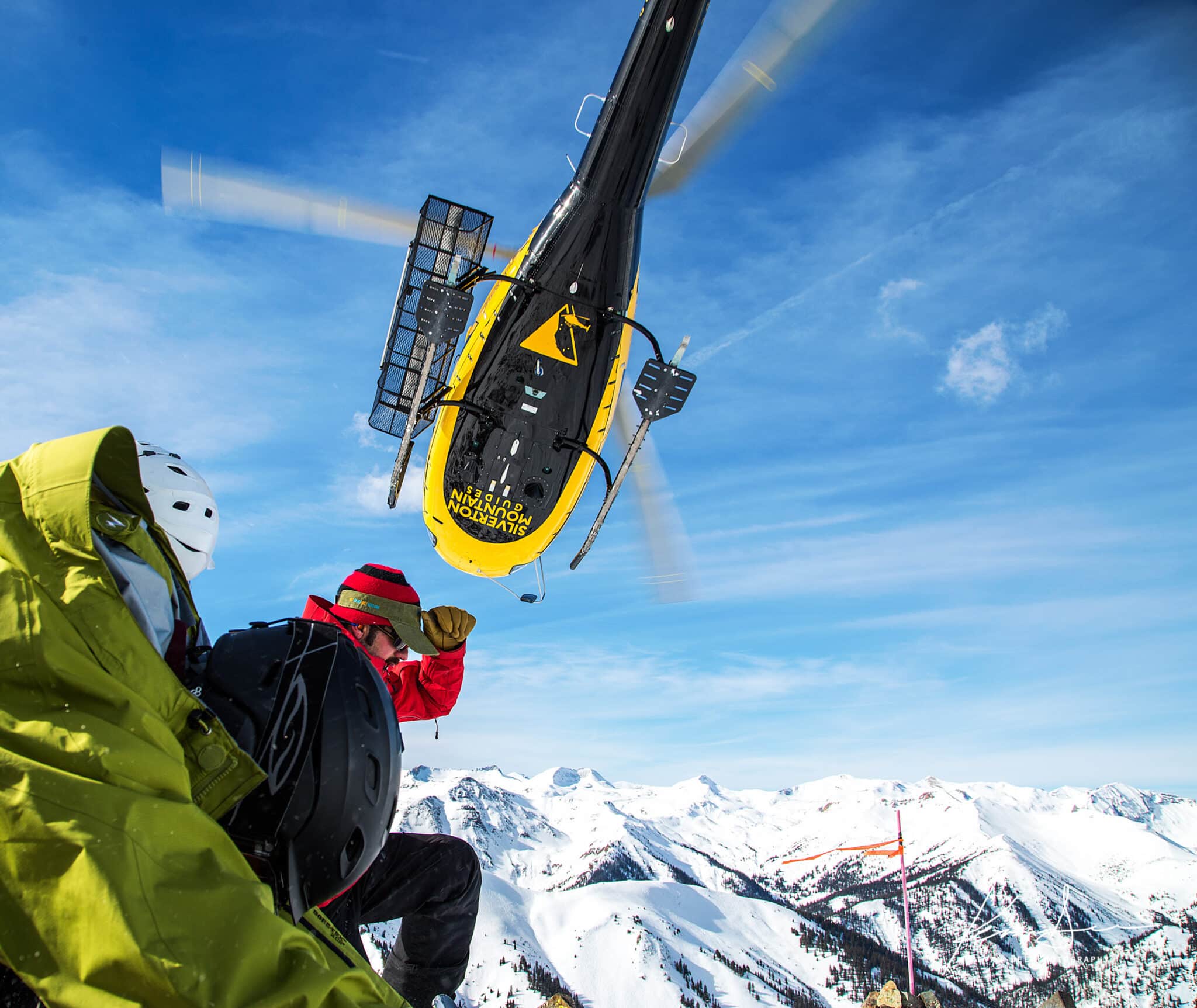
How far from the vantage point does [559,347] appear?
11.5 metres

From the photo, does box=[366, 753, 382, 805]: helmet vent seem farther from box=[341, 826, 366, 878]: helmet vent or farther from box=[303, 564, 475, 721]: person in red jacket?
box=[303, 564, 475, 721]: person in red jacket

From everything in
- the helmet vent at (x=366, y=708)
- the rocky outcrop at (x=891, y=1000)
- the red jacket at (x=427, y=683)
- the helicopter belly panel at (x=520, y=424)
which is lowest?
the rocky outcrop at (x=891, y=1000)

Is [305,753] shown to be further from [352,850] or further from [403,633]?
[403,633]

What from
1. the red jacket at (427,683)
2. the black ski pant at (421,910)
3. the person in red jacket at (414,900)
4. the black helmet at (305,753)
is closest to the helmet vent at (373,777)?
the black helmet at (305,753)

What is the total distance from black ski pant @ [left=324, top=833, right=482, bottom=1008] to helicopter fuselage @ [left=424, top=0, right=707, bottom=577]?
789 cm

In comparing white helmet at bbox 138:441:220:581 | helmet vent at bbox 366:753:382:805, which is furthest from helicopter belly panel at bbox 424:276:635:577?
helmet vent at bbox 366:753:382:805

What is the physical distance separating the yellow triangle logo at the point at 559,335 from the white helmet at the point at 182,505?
6995 mm

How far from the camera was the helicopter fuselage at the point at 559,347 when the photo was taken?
33.8 ft

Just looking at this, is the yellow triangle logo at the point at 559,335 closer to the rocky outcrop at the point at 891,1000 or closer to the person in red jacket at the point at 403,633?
the person in red jacket at the point at 403,633

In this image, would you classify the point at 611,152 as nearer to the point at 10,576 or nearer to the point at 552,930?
the point at 10,576

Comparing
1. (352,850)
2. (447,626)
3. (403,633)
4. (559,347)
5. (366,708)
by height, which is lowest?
(352,850)

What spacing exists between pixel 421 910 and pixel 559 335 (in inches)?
329

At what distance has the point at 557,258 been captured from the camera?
11.1m

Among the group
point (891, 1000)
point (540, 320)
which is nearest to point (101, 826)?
point (540, 320)
